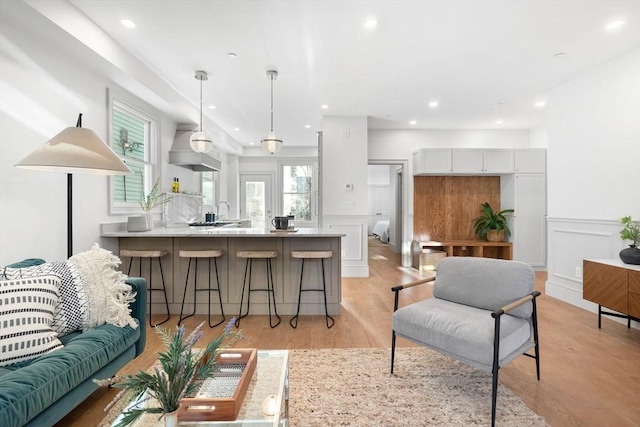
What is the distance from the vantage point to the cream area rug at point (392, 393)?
1750 millimetres

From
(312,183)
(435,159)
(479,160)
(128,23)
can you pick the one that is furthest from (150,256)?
(479,160)

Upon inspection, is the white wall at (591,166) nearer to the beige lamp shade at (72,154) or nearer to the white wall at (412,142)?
the white wall at (412,142)

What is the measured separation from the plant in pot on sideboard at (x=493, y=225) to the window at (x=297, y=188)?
4.16 meters

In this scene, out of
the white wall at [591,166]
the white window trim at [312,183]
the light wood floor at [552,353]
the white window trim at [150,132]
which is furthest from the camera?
the white window trim at [312,183]

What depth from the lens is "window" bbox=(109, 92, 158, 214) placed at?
3570 millimetres

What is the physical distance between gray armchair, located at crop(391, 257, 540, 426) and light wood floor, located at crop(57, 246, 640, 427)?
24 centimetres

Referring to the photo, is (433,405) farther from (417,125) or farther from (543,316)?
(417,125)

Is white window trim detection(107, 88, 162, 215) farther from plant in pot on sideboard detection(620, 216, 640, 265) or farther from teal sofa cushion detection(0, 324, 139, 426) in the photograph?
plant in pot on sideboard detection(620, 216, 640, 265)

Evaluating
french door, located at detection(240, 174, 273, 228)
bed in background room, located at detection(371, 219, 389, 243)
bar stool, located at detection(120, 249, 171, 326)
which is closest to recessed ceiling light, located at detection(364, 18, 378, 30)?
bar stool, located at detection(120, 249, 171, 326)

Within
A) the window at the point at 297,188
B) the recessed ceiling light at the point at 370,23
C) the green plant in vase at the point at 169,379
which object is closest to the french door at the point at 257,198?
the window at the point at 297,188

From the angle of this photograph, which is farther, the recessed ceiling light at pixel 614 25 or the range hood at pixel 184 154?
the range hood at pixel 184 154

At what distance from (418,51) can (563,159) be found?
8.09 ft

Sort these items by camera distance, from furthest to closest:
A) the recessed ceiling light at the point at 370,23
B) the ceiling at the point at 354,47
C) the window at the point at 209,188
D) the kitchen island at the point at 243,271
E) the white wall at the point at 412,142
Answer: the window at the point at 209,188 → the white wall at the point at 412,142 → the kitchen island at the point at 243,271 → the recessed ceiling light at the point at 370,23 → the ceiling at the point at 354,47

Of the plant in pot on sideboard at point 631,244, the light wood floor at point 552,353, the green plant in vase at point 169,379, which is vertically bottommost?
the light wood floor at point 552,353
